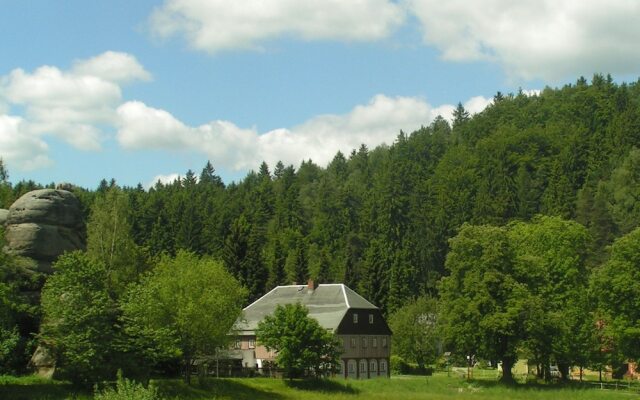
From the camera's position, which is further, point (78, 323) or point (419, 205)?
point (419, 205)

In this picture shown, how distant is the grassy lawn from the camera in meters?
47.4

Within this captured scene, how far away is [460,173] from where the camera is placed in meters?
139

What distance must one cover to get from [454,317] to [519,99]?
4850 inches

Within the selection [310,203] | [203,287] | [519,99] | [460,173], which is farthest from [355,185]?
[203,287]

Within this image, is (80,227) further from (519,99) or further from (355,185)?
(519,99)

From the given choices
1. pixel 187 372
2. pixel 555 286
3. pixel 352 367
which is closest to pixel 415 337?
pixel 352 367

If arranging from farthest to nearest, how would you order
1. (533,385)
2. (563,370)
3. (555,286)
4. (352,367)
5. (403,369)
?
(403,369), (352,367), (555,286), (563,370), (533,385)

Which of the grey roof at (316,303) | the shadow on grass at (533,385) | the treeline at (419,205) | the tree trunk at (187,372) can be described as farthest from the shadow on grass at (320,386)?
the treeline at (419,205)

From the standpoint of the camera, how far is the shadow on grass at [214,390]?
51.7m

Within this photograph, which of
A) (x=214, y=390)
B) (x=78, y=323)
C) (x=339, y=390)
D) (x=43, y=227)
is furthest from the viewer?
(x=339, y=390)

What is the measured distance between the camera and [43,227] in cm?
5494

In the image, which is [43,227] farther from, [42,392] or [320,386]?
[320,386]

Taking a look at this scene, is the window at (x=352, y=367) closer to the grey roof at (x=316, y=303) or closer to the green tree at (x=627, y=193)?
the grey roof at (x=316, y=303)

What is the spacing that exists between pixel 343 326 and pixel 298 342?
15.6 meters
